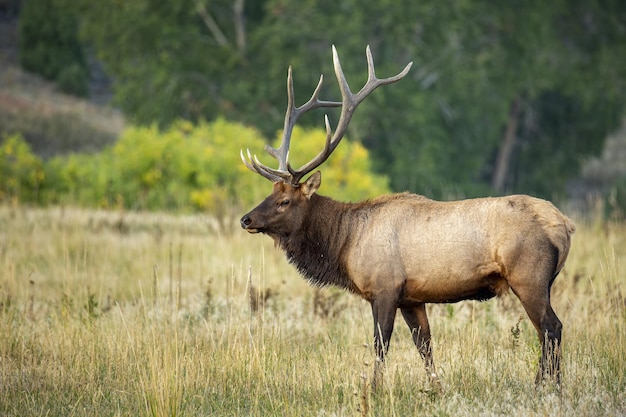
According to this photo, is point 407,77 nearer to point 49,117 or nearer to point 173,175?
point 173,175

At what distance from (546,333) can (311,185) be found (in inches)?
95.9

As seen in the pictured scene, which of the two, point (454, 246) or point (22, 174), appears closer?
point (454, 246)

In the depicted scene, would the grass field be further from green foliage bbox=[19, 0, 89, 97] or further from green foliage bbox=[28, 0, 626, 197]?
green foliage bbox=[19, 0, 89, 97]

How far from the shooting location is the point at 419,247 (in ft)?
26.3

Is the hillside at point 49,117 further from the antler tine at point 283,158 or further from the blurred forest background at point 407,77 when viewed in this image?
the antler tine at point 283,158

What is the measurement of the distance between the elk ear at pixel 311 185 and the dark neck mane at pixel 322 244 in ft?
0.36

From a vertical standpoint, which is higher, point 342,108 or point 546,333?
point 342,108

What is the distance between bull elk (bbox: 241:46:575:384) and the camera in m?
7.66

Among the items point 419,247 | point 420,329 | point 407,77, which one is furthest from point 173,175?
point 419,247

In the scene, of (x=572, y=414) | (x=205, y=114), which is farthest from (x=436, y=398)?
(x=205, y=114)

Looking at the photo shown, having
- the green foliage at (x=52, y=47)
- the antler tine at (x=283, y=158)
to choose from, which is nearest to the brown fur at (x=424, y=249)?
the antler tine at (x=283, y=158)

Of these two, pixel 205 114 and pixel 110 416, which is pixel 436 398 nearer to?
pixel 110 416

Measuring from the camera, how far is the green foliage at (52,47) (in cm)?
4925

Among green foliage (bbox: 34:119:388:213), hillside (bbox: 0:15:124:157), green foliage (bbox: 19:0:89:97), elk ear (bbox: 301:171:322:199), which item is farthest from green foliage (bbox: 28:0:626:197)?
elk ear (bbox: 301:171:322:199)
